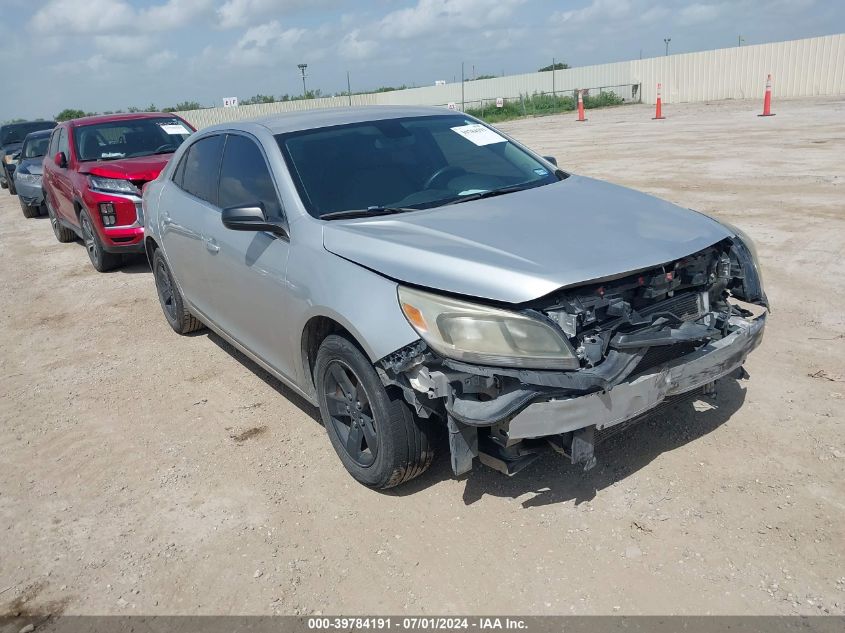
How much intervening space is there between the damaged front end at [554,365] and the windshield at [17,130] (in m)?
21.1

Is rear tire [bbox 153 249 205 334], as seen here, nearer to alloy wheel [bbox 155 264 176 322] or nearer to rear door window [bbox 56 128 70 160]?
alloy wheel [bbox 155 264 176 322]

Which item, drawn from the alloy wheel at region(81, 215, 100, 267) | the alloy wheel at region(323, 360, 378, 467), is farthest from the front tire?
the alloy wheel at region(81, 215, 100, 267)

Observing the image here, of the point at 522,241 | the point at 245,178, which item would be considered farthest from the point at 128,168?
the point at 522,241

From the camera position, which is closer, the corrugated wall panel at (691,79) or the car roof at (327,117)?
the car roof at (327,117)

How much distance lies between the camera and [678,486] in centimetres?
338

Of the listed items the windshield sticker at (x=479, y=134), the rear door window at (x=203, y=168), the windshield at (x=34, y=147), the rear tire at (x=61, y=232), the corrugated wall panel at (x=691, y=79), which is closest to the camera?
the windshield sticker at (x=479, y=134)

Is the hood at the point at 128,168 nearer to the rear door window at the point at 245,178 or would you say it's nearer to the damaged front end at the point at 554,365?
the rear door window at the point at 245,178

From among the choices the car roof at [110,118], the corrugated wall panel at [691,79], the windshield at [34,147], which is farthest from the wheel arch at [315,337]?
the corrugated wall panel at [691,79]

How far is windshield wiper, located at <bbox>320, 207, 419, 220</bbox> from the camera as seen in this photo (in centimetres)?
365

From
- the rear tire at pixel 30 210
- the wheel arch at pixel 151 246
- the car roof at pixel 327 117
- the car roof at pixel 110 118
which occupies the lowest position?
the rear tire at pixel 30 210

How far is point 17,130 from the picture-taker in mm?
20656

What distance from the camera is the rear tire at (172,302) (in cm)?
580

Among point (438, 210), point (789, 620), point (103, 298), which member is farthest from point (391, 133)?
point (103, 298)

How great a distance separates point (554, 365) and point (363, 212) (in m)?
1.41
